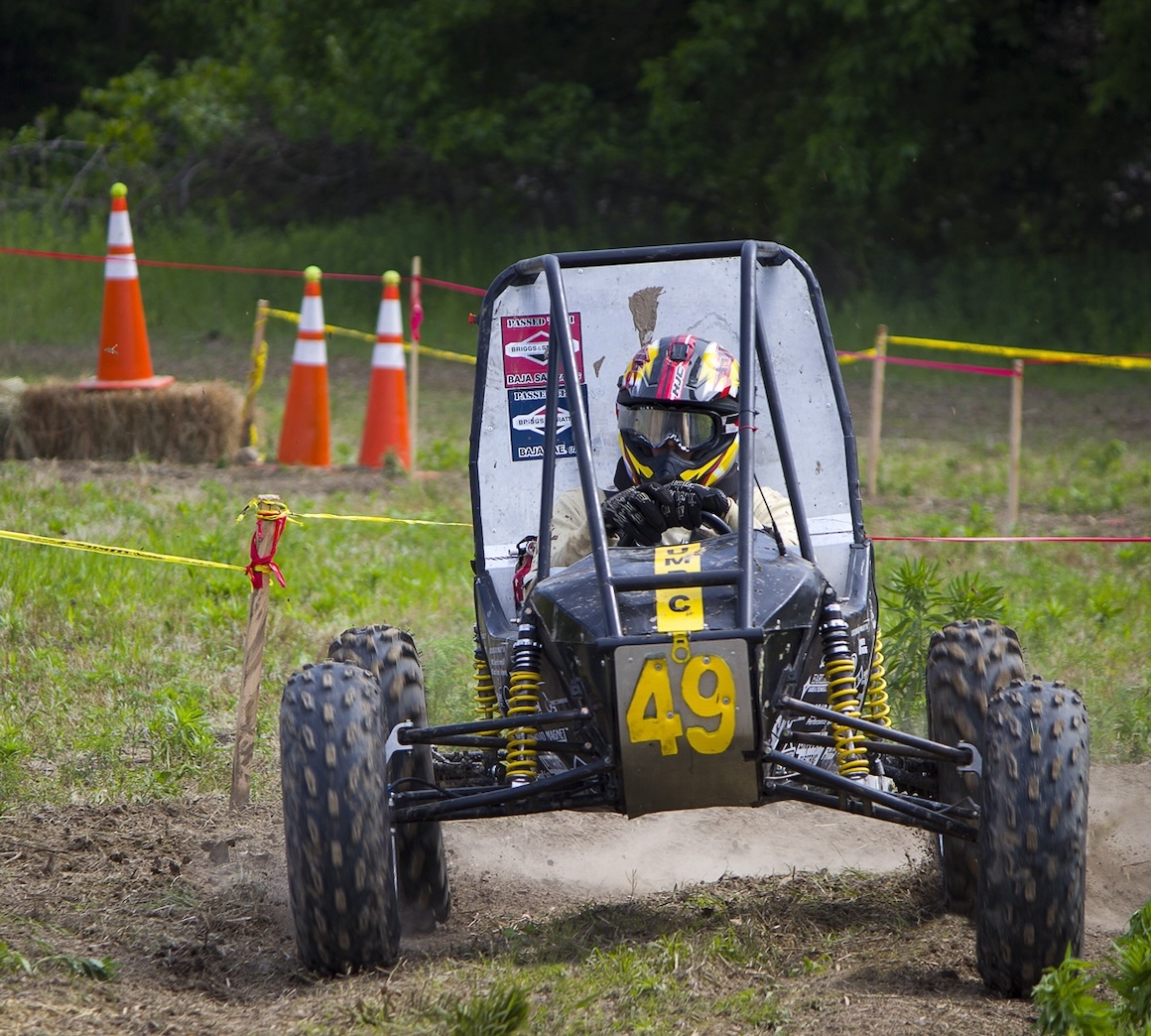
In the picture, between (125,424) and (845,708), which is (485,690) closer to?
(845,708)

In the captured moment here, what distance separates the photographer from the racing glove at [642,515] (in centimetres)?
444

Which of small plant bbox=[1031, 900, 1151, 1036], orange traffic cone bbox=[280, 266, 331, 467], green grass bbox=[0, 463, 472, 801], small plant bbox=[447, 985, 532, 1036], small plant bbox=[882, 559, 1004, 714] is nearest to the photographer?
small plant bbox=[1031, 900, 1151, 1036]

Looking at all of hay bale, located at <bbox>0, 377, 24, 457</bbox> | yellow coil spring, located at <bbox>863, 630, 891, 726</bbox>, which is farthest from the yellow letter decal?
hay bale, located at <bbox>0, 377, 24, 457</bbox>

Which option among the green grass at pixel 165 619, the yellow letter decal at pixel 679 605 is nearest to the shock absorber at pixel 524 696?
the yellow letter decal at pixel 679 605

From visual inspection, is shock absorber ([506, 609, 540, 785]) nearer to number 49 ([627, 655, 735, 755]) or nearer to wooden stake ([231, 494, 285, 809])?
number 49 ([627, 655, 735, 755])

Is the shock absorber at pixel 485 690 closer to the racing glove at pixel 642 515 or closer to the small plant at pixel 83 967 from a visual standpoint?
the racing glove at pixel 642 515

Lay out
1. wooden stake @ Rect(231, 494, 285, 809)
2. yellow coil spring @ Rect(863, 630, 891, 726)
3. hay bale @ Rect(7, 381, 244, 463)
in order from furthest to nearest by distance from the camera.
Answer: hay bale @ Rect(7, 381, 244, 463) < wooden stake @ Rect(231, 494, 285, 809) < yellow coil spring @ Rect(863, 630, 891, 726)

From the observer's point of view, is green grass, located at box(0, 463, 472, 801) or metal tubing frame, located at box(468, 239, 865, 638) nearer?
metal tubing frame, located at box(468, 239, 865, 638)

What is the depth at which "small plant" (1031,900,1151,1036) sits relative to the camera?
10.1ft

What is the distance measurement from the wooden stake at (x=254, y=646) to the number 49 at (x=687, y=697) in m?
1.84

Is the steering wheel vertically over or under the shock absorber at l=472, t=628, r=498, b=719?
over

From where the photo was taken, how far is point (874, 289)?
18656mm

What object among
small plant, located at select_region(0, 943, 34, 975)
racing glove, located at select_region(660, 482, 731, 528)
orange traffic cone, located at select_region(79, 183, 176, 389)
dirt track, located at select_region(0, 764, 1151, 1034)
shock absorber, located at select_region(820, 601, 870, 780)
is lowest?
dirt track, located at select_region(0, 764, 1151, 1034)

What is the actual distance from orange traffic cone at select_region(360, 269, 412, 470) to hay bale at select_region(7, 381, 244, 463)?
953mm
